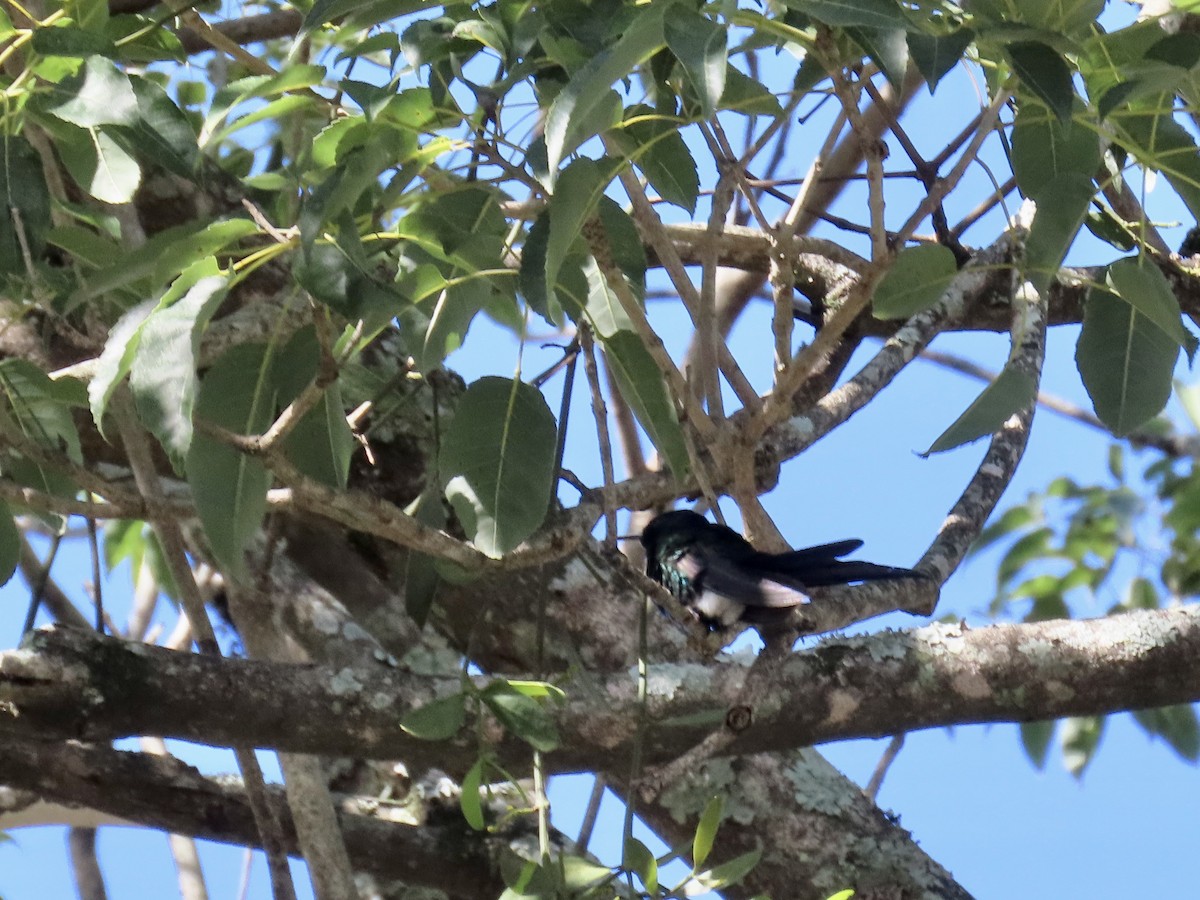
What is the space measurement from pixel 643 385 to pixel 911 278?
354mm

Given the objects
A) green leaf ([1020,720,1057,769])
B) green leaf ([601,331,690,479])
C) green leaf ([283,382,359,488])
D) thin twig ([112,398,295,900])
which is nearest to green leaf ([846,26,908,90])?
green leaf ([601,331,690,479])

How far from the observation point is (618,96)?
42.3 inches

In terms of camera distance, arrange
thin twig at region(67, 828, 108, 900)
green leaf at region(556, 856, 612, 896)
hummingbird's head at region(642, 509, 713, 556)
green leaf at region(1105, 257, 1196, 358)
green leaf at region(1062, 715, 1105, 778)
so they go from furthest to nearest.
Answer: thin twig at region(67, 828, 108, 900) < green leaf at region(1062, 715, 1105, 778) < hummingbird's head at region(642, 509, 713, 556) < green leaf at region(556, 856, 612, 896) < green leaf at region(1105, 257, 1196, 358)

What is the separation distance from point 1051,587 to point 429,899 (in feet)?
5.63

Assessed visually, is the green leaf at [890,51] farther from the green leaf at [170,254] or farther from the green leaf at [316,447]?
the green leaf at [316,447]

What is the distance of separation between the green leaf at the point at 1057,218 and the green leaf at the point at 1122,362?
21cm

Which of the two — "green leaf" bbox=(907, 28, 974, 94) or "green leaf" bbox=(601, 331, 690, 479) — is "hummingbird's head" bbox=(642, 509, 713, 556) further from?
"green leaf" bbox=(907, 28, 974, 94)

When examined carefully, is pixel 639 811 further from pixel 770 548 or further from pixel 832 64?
pixel 832 64

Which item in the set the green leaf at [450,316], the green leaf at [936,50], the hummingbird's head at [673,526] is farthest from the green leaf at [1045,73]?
the hummingbird's head at [673,526]

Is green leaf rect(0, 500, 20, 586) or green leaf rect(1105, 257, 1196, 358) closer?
green leaf rect(1105, 257, 1196, 358)

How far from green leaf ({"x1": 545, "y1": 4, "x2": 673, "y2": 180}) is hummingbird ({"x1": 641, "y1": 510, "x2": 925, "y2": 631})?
889 millimetres

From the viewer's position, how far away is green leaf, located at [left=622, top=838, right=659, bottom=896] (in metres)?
1.28

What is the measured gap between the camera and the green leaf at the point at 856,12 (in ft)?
3.12

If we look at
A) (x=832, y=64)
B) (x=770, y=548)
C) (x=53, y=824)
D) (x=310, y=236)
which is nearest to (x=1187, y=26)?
(x=770, y=548)
